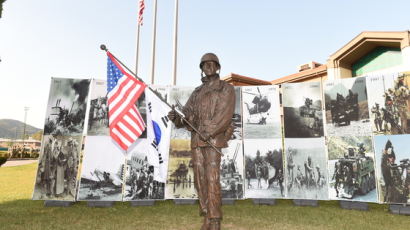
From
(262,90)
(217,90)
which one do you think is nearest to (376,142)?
(262,90)

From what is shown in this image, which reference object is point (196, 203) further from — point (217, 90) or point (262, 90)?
point (217, 90)

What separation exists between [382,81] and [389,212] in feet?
12.4

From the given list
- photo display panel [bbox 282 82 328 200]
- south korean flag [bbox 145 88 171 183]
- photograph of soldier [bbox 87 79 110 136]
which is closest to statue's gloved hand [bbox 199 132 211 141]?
south korean flag [bbox 145 88 171 183]

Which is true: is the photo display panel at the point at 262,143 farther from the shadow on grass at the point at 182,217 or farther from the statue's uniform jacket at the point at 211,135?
the statue's uniform jacket at the point at 211,135

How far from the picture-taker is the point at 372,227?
5648 millimetres

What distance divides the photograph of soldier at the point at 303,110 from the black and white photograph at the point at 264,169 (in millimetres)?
696

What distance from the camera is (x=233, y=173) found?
8258 mm

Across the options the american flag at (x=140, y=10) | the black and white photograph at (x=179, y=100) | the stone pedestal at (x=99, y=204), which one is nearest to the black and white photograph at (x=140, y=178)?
the stone pedestal at (x=99, y=204)

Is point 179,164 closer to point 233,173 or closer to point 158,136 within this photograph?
point 158,136

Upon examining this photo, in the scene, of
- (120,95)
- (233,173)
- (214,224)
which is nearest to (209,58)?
(214,224)

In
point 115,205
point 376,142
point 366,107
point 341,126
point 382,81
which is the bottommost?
point 115,205

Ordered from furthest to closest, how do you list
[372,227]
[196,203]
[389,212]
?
[196,203]
[389,212]
[372,227]

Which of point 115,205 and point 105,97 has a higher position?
point 105,97

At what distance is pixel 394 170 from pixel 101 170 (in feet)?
27.5
